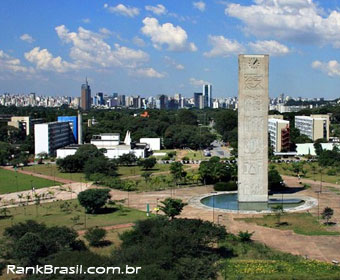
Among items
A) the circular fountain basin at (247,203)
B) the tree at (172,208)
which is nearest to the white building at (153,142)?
the circular fountain basin at (247,203)

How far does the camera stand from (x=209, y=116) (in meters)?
128

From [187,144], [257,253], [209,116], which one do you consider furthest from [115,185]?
[209,116]

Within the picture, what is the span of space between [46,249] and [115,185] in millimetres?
20831

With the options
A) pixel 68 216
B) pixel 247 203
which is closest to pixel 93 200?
pixel 68 216

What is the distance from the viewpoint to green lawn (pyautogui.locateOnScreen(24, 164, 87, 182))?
44006mm

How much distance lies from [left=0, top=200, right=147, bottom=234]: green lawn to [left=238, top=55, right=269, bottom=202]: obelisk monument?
7.39 meters

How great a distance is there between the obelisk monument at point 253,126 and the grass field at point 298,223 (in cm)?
300

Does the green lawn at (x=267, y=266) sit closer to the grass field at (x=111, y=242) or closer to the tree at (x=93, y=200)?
the grass field at (x=111, y=242)

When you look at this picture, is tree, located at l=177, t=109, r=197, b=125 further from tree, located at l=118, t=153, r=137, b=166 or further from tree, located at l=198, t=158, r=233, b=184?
tree, located at l=198, t=158, r=233, b=184


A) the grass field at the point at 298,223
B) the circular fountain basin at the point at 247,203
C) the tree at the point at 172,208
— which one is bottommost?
the grass field at the point at 298,223

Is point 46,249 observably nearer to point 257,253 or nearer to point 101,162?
point 257,253

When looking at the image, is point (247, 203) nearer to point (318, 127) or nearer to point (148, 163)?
point (148, 163)

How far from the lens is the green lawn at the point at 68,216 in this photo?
2597 centimetres

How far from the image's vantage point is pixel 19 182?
4128cm
